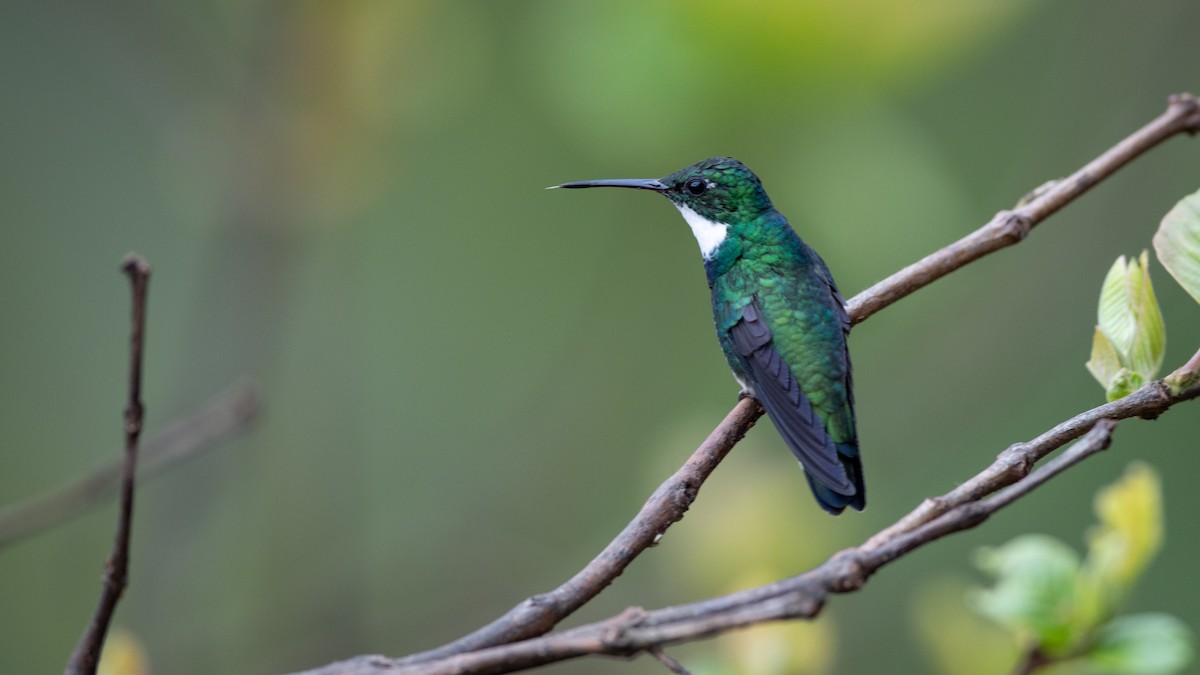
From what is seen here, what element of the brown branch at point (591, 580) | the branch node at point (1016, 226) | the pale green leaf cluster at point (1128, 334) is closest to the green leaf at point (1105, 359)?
the pale green leaf cluster at point (1128, 334)

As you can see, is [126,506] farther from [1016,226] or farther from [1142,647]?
[1016,226]

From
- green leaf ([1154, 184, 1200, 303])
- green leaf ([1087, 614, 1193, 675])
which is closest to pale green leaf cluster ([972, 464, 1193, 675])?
green leaf ([1087, 614, 1193, 675])

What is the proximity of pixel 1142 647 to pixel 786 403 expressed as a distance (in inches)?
42.9

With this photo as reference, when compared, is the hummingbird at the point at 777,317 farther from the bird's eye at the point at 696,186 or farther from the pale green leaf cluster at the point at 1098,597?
the pale green leaf cluster at the point at 1098,597

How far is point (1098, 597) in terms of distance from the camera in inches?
54.6

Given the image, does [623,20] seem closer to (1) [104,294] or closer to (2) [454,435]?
(2) [454,435]

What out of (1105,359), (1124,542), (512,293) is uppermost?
(512,293)

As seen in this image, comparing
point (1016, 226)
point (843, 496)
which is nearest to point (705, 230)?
point (843, 496)

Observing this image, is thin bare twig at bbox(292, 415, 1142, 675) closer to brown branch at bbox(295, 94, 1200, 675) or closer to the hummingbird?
brown branch at bbox(295, 94, 1200, 675)

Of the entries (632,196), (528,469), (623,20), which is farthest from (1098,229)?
(528,469)

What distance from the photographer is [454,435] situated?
6.39m

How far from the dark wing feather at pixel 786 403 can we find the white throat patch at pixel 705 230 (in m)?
0.31

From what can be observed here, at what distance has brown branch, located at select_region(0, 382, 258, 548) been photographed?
1469 mm

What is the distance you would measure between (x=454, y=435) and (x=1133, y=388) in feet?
16.9
